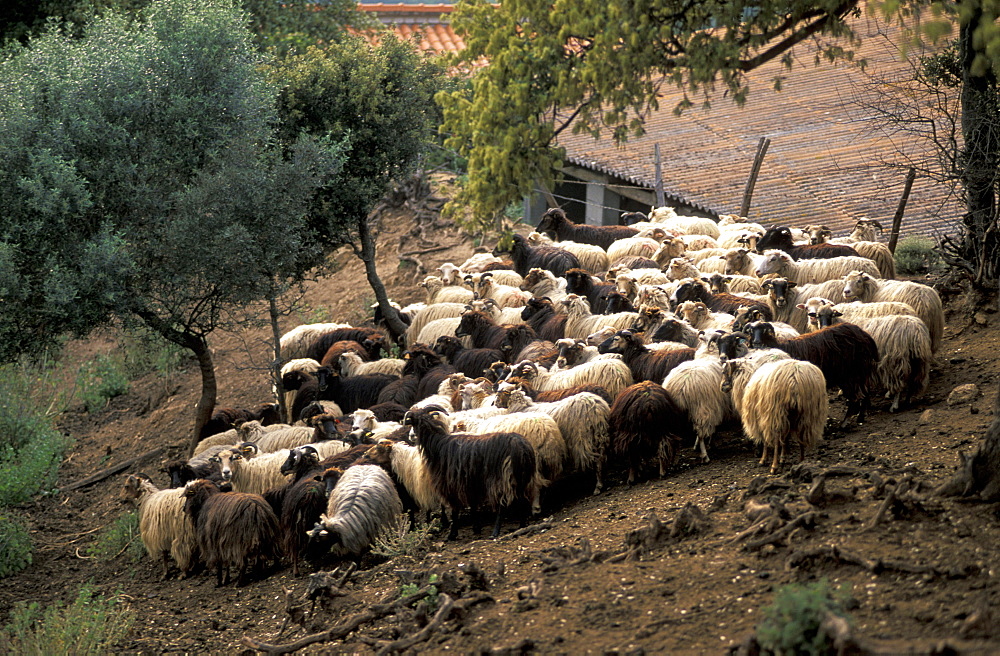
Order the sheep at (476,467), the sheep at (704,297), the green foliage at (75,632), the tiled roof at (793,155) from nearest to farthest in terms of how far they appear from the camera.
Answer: the green foliage at (75,632)
the sheep at (476,467)
the sheep at (704,297)
the tiled roof at (793,155)

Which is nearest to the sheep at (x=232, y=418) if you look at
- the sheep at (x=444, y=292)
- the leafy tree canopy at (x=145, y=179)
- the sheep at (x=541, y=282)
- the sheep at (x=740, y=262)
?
the leafy tree canopy at (x=145, y=179)

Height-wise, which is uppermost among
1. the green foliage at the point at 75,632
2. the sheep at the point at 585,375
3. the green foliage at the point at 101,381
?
the sheep at the point at 585,375

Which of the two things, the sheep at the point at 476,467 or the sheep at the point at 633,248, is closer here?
the sheep at the point at 476,467

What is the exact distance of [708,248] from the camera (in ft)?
44.1

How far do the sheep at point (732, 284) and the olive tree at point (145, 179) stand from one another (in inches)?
180

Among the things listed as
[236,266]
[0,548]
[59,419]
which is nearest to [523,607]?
[236,266]

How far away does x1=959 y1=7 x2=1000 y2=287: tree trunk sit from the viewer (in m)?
9.98

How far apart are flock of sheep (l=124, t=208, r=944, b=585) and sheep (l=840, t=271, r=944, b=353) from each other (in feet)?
0.07

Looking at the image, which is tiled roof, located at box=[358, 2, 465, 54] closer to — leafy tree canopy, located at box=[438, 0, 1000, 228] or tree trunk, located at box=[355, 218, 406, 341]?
tree trunk, located at box=[355, 218, 406, 341]

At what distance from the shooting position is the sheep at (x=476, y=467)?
8086 mm

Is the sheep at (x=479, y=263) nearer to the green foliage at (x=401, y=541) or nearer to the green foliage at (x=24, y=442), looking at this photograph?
the green foliage at (x=24, y=442)

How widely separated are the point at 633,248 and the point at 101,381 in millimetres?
9312

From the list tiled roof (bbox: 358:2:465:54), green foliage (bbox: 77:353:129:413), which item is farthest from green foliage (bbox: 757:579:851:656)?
tiled roof (bbox: 358:2:465:54)

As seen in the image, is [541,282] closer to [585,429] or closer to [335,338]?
[335,338]
